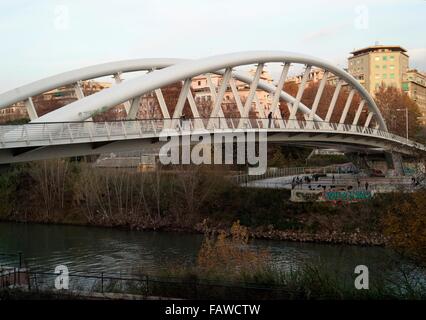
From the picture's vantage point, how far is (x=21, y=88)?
20.4 metres

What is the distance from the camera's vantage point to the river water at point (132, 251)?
23125 mm

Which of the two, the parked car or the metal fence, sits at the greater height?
the parked car

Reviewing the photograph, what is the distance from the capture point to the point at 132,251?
26.7 metres

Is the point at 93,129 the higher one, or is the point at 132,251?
the point at 93,129

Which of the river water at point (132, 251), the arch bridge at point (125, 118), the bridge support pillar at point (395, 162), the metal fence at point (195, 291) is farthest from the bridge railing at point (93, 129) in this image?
the bridge support pillar at point (395, 162)

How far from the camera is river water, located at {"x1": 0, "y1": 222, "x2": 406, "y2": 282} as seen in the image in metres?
23.1

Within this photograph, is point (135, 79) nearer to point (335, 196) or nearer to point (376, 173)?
point (335, 196)

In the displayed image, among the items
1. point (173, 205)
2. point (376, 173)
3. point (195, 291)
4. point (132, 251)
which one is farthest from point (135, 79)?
point (376, 173)

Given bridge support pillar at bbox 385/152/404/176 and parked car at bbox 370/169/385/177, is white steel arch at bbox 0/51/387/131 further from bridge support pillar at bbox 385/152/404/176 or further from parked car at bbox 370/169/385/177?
parked car at bbox 370/169/385/177

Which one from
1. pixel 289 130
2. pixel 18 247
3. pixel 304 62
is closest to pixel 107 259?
pixel 18 247

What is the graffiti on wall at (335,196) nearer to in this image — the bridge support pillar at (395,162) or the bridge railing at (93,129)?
the bridge railing at (93,129)

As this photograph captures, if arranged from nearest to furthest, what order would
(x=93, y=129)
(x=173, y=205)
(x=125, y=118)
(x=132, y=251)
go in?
1. (x=93, y=129)
2. (x=125, y=118)
3. (x=132, y=251)
4. (x=173, y=205)

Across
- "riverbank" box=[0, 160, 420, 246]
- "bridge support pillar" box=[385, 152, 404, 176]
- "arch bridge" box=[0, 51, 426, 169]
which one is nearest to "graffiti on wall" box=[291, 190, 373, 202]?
"riverbank" box=[0, 160, 420, 246]
